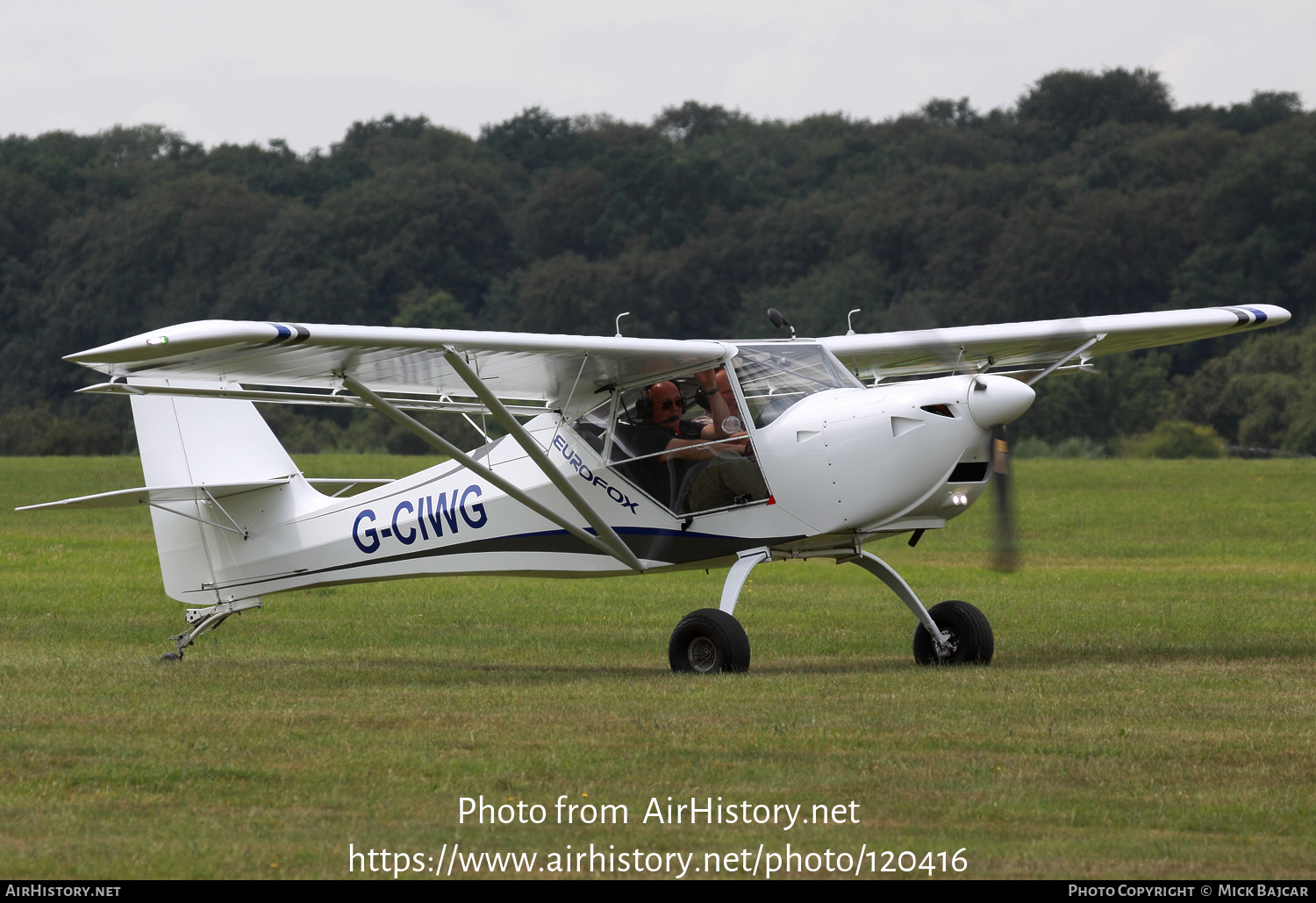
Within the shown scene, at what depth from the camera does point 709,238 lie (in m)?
80.2

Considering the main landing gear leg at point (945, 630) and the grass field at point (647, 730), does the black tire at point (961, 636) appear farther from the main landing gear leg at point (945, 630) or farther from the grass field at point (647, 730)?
the grass field at point (647, 730)

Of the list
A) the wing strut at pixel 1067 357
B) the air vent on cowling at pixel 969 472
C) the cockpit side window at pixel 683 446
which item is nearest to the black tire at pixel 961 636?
the air vent on cowling at pixel 969 472

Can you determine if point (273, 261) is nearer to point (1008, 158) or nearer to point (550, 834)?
point (1008, 158)

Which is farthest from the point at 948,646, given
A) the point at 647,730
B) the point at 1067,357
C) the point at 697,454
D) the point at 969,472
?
the point at 647,730

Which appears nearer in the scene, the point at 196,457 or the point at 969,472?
the point at 969,472

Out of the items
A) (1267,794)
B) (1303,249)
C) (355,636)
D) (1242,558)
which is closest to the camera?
(1267,794)

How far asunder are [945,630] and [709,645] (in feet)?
6.74

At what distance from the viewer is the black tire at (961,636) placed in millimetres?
12641

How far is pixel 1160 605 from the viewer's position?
59.6ft

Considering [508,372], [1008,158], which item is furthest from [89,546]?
[1008,158]

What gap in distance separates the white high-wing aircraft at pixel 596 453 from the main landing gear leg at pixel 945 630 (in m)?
0.02

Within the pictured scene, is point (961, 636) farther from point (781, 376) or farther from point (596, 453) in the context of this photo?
point (596, 453)

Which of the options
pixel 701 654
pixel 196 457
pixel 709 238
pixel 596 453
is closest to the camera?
pixel 701 654

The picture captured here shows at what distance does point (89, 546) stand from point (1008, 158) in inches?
2650
